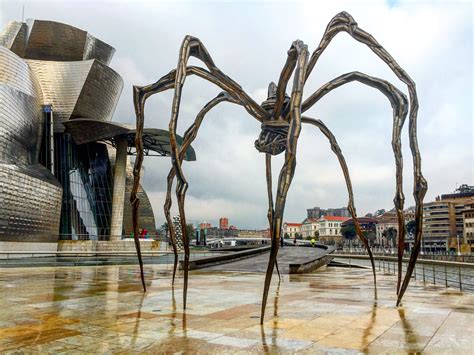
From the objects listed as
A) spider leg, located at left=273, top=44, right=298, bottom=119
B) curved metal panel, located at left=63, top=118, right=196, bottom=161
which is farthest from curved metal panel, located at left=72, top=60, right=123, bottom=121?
spider leg, located at left=273, top=44, right=298, bottom=119

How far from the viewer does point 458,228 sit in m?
102

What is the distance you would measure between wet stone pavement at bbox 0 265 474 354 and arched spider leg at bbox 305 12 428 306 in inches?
38.0

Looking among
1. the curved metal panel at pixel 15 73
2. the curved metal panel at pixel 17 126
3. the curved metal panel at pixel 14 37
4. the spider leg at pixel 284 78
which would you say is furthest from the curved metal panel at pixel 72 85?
the spider leg at pixel 284 78

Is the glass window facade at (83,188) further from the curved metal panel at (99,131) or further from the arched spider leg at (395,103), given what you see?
the arched spider leg at (395,103)

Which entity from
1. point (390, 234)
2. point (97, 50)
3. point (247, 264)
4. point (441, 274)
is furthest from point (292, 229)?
point (247, 264)

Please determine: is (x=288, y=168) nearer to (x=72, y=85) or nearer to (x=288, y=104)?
(x=288, y=104)

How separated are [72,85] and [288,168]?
123 feet

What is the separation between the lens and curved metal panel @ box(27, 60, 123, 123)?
123 feet

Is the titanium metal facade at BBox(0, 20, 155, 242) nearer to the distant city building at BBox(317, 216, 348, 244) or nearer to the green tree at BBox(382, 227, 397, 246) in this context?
the green tree at BBox(382, 227, 397, 246)

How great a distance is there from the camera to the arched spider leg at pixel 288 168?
455 centimetres

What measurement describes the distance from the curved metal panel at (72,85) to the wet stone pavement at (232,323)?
32.4 meters

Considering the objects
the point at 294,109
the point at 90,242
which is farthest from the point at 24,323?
the point at 90,242

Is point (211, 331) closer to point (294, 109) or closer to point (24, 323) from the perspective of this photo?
point (24, 323)

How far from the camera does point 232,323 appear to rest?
5102 mm
